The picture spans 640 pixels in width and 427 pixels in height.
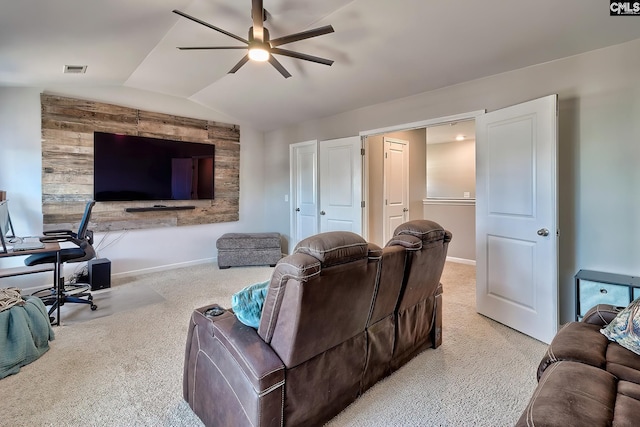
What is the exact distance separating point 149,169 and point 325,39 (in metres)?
3.34

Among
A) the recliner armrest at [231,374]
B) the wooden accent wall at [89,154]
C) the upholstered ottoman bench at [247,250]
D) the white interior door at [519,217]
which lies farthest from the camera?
the upholstered ottoman bench at [247,250]

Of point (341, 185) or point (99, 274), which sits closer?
point (99, 274)

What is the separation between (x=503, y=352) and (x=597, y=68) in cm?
242

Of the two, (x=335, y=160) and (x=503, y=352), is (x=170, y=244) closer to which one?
(x=335, y=160)

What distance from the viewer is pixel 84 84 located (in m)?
4.10

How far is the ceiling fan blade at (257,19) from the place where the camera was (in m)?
2.15

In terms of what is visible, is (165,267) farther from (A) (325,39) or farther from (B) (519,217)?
(B) (519,217)

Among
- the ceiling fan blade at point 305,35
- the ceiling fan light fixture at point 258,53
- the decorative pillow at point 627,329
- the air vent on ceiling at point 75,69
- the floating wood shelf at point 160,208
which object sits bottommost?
the decorative pillow at point 627,329

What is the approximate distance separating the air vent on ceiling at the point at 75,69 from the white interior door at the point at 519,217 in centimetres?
430

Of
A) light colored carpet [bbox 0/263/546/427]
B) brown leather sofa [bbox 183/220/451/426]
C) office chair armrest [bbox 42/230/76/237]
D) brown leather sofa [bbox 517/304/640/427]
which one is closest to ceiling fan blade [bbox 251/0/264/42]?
brown leather sofa [bbox 183/220/451/426]

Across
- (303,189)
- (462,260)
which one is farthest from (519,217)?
(303,189)

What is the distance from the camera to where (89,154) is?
13.8 ft

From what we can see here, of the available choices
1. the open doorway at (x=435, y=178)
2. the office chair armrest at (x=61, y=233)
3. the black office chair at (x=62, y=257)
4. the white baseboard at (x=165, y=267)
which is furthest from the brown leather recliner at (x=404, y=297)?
the white baseboard at (x=165, y=267)

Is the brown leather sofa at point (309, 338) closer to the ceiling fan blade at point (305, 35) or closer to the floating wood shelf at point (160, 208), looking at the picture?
the ceiling fan blade at point (305, 35)
